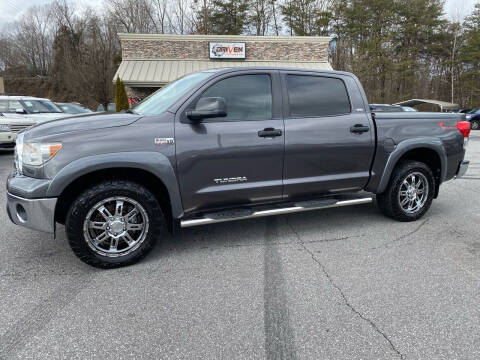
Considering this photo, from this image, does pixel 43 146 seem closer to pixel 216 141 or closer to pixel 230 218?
pixel 216 141

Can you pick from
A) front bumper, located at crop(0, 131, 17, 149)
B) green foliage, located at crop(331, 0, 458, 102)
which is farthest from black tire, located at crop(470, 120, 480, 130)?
front bumper, located at crop(0, 131, 17, 149)

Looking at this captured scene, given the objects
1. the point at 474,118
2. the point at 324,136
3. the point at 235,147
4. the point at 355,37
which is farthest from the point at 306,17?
the point at 235,147

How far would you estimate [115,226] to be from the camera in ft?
10.8

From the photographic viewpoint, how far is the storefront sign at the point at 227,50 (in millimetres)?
20172

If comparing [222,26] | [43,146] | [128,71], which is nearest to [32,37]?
[222,26]

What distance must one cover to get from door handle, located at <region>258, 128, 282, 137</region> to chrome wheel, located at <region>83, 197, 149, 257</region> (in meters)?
1.44

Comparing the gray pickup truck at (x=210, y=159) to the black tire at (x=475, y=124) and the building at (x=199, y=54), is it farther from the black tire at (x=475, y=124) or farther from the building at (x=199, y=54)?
the black tire at (x=475, y=124)

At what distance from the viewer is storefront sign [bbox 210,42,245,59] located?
66.2 feet

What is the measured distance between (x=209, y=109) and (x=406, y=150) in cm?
269

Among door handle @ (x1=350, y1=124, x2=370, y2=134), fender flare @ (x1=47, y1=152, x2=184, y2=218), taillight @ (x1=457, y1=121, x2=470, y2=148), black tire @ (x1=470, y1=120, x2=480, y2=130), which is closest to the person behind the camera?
fender flare @ (x1=47, y1=152, x2=184, y2=218)

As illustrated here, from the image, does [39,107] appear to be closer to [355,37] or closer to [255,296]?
[255,296]

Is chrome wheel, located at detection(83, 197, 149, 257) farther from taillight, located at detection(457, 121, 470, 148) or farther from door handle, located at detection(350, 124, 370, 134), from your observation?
taillight, located at detection(457, 121, 470, 148)

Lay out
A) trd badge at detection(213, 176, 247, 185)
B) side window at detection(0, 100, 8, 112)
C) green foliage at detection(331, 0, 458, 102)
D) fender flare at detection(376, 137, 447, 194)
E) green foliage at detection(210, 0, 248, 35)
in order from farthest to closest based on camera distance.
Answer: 1. green foliage at detection(331, 0, 458, 102)
2. green foliage at detection(210, 0, 248, 35)
3. side window at detection(0, 100, 8, 112)
4. fender flare at detection(376, 137, 447, 194)
5. trd badge at detection(213, 176, 247, 185)

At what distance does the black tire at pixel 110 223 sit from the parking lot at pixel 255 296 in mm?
Result: 123
